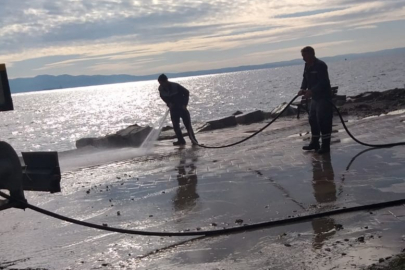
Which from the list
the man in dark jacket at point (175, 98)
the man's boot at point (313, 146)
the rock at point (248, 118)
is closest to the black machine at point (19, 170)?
the man's boot at point (313, 146)

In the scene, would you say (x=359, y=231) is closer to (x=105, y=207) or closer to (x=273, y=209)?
(x=273, y=209)

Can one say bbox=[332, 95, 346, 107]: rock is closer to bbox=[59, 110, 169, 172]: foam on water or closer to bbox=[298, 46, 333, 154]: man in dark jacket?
bbox=[59, 110, 169, 172]: foam on water

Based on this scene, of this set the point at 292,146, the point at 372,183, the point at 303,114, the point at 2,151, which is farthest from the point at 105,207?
the point at 303,114

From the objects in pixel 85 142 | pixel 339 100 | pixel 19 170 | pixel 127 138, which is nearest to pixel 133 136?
pixel 127 138

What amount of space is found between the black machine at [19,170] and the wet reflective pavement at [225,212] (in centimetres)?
81

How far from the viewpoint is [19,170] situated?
18.9 feet

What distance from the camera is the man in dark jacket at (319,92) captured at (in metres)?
10.9

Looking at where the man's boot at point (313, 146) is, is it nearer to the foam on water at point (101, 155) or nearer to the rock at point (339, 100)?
the foam on water at point (101, 155)

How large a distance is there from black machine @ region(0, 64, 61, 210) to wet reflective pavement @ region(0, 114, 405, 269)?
0.81 meters

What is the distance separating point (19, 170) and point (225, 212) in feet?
9.14

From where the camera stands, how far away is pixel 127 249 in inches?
251

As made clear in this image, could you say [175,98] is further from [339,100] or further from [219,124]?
[339,100]

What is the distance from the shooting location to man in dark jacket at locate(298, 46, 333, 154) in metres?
10.9

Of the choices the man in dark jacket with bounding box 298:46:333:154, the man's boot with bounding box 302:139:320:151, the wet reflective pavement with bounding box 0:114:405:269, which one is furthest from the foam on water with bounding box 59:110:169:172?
the man in dark jacket with bounding box 298:46:333:154
